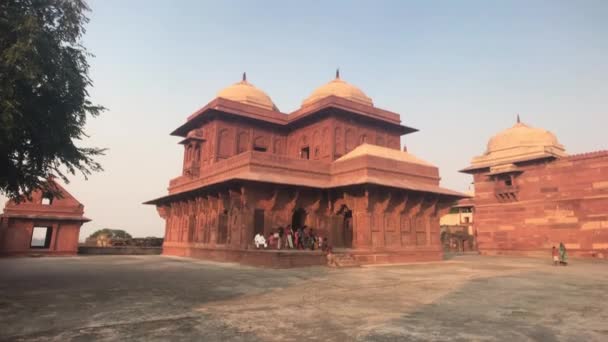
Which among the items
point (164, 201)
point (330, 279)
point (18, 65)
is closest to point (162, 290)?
point (330, 279)

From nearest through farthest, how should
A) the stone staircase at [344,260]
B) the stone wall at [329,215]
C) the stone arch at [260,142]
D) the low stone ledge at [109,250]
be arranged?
the stone staircase at [344,260], the stone wall at [329,215], the stone arch at [260,142], the low stone ledge at [109,250]

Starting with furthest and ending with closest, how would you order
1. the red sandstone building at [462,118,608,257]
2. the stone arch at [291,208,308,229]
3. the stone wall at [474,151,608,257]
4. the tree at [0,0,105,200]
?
the red sandstone building at [462,118,608,257]
the stone wall at [474,151,608,257]
the stone arch at [291,208,308,229]
the tree at [0,0,105,200]

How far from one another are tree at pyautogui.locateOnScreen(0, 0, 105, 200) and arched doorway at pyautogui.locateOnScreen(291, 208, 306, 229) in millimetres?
10440

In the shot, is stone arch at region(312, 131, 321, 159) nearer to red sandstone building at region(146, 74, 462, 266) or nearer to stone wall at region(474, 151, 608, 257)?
red sandstone building at region(146, 74, 462, 266)

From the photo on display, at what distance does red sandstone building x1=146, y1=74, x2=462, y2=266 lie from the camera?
58.4 ft

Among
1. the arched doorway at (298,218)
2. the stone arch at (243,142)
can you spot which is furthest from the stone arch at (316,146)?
the arched doorway at (298,218)

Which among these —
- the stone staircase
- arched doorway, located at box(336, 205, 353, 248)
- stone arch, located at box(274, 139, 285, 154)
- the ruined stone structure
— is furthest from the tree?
the ruined stone structure

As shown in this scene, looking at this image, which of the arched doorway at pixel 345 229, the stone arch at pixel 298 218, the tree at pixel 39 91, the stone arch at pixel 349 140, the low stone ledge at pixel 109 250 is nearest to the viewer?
the tree at pixel 39 91

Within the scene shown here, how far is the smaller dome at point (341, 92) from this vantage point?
2707cm

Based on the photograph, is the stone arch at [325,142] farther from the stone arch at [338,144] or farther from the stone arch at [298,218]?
the stone arch at [298,218]

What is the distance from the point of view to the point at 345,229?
804 inches

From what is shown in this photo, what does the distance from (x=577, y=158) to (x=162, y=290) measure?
26.4 m

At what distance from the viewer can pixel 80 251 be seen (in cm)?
2917

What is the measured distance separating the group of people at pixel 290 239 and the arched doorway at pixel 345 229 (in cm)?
155
